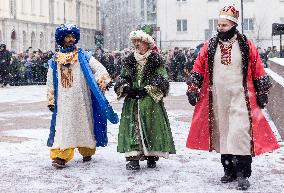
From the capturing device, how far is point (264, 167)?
23.9 feet

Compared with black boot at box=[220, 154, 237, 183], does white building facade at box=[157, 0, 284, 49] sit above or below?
above

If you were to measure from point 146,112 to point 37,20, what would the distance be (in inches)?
1911

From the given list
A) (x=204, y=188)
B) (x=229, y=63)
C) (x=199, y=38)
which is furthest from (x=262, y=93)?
(x=199, y=38)

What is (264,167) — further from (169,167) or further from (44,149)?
(44,149)

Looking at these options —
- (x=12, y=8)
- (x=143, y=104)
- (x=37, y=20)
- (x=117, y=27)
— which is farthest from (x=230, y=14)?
(x=117, y=27)

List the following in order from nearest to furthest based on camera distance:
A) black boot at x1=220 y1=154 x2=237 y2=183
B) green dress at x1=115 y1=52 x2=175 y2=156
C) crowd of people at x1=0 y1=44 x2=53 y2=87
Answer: black boot at x1=220 y1=154 x2=237 y2=183 → green dress at x1=115 y1=52 x2=175 y2=156 → crowd of people at x1=0 y1=44 x2=53 y2=87

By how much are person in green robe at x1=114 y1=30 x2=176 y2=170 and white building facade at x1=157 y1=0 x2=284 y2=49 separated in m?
49.2

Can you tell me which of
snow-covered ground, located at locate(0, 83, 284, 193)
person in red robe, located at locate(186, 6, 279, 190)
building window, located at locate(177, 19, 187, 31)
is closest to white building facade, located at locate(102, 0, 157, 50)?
building window, located at locate(177, 19, 187, 31)

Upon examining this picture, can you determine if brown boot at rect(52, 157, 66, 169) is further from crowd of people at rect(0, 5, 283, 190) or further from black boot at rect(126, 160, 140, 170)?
black boot at rect(126, 160, 140, 170)

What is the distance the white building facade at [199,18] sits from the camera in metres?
56.4

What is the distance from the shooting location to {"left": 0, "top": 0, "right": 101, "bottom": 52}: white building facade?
152ft

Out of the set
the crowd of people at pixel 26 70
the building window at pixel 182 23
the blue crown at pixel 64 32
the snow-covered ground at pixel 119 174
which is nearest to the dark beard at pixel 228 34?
the snow-covered ground at pixel 119 174

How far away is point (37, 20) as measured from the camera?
54.4 metres

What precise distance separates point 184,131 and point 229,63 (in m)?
4.65
